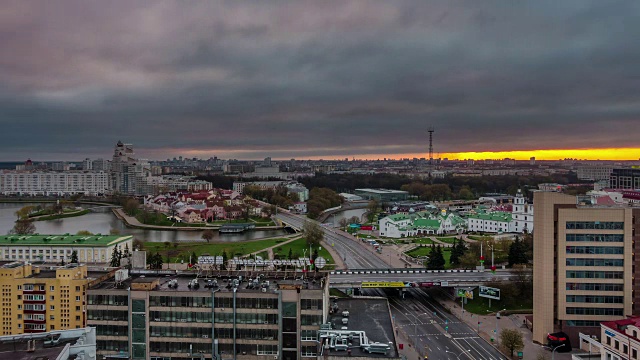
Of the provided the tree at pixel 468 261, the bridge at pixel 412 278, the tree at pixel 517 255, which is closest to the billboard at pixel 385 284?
the bridge at pixel 412 278

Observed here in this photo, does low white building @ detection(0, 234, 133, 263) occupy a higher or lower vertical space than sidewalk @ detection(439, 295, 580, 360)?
higher

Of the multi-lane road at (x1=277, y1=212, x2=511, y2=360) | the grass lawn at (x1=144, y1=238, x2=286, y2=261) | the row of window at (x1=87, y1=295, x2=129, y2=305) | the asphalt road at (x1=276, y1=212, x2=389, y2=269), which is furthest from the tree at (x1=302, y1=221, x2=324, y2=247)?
the row of window at (x1=87, y1=295, x2=129, y2=305)

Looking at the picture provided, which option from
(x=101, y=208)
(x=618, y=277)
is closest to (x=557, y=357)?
(x=618, y=277)

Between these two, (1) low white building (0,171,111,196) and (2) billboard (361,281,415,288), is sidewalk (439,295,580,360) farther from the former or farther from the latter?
(1) low white building (0,171,111,196)

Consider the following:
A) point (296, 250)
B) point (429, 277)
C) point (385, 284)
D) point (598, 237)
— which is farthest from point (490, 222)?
point (598, 237)

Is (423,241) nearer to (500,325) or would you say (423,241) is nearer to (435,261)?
(435,261)

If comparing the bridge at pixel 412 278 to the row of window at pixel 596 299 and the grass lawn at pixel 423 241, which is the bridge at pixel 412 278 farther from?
the grass lawn at pixel 423 241

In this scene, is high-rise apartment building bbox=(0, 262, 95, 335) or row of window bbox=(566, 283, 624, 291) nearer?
high-rise apartment building bbox=(0, 262, 95, 335)
